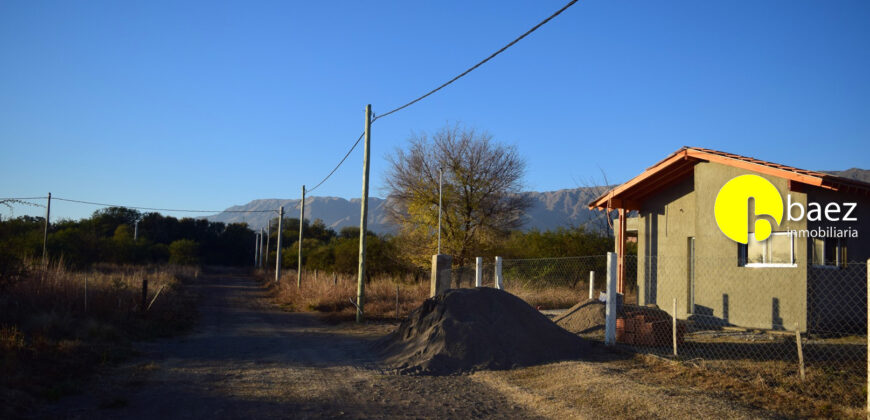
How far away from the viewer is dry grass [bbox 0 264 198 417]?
761cm

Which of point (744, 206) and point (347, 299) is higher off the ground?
point (744, 206)

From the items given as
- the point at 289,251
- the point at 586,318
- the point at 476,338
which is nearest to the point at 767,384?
the point at 476,338

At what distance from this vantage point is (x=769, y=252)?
1338cm

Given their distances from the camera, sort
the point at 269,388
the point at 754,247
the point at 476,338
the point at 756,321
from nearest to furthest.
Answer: the point at 269,388 → the point at 476,338 → the point at 756,321 → the point at 754,247

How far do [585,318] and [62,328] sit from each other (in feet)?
35.0

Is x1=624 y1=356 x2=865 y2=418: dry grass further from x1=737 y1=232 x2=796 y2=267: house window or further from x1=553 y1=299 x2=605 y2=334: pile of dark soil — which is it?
x1=737 y1=232 x2=796 y2=267: house window

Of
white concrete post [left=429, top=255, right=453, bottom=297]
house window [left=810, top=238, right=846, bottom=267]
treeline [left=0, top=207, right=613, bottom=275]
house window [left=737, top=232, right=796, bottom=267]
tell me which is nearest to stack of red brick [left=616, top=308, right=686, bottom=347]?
house window [left=737, top=232, right=796, bottom=267]

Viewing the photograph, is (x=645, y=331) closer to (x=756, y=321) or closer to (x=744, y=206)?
(x=756, y=321)

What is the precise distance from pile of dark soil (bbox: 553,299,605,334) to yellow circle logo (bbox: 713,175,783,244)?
11.9 ft

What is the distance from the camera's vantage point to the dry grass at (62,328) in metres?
7.61

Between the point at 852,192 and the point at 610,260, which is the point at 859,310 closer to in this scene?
the point at 852,192

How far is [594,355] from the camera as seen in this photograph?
32.3 ft

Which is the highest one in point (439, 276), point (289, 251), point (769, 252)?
point (769, 252)

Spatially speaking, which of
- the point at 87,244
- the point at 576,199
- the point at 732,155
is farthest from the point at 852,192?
the point at 576,199
